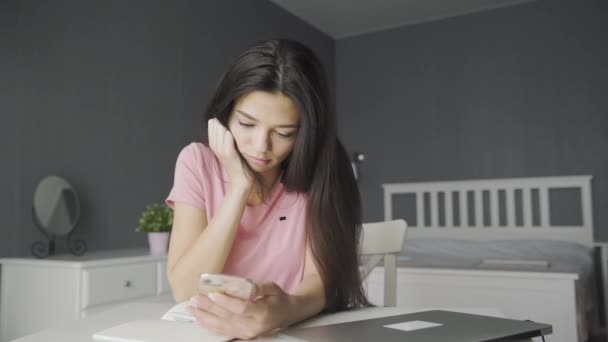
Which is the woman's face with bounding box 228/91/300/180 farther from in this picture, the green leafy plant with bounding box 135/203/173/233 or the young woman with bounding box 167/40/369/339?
the green leafy plant with bounding box 135/203/173/233

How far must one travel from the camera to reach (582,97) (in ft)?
11.6

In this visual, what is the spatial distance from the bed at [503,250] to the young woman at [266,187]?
2.79ft

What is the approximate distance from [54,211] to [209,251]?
1562mm

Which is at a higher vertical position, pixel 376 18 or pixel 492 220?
pixel 376 18

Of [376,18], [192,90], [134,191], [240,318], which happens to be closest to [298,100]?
[240,318]

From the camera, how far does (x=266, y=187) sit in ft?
3.42

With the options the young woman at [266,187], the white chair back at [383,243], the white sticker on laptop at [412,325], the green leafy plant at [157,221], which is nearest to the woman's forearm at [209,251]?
the young woman at [266,187]

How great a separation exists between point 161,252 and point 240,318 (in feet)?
5.79

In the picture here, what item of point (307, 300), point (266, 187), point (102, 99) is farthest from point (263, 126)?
point (102, 99)

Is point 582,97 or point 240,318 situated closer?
point 240,318

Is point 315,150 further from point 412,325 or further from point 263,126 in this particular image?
point 412,325

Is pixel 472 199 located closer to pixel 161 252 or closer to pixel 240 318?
pixel 161 252

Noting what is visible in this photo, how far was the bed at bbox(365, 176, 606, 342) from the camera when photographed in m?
1.87

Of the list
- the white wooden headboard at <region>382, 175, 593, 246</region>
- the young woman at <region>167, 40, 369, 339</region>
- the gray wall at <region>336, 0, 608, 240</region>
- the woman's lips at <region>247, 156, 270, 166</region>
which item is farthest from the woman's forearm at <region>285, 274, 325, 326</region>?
the gray wall at <region>336, 0, 608, 240</region>
